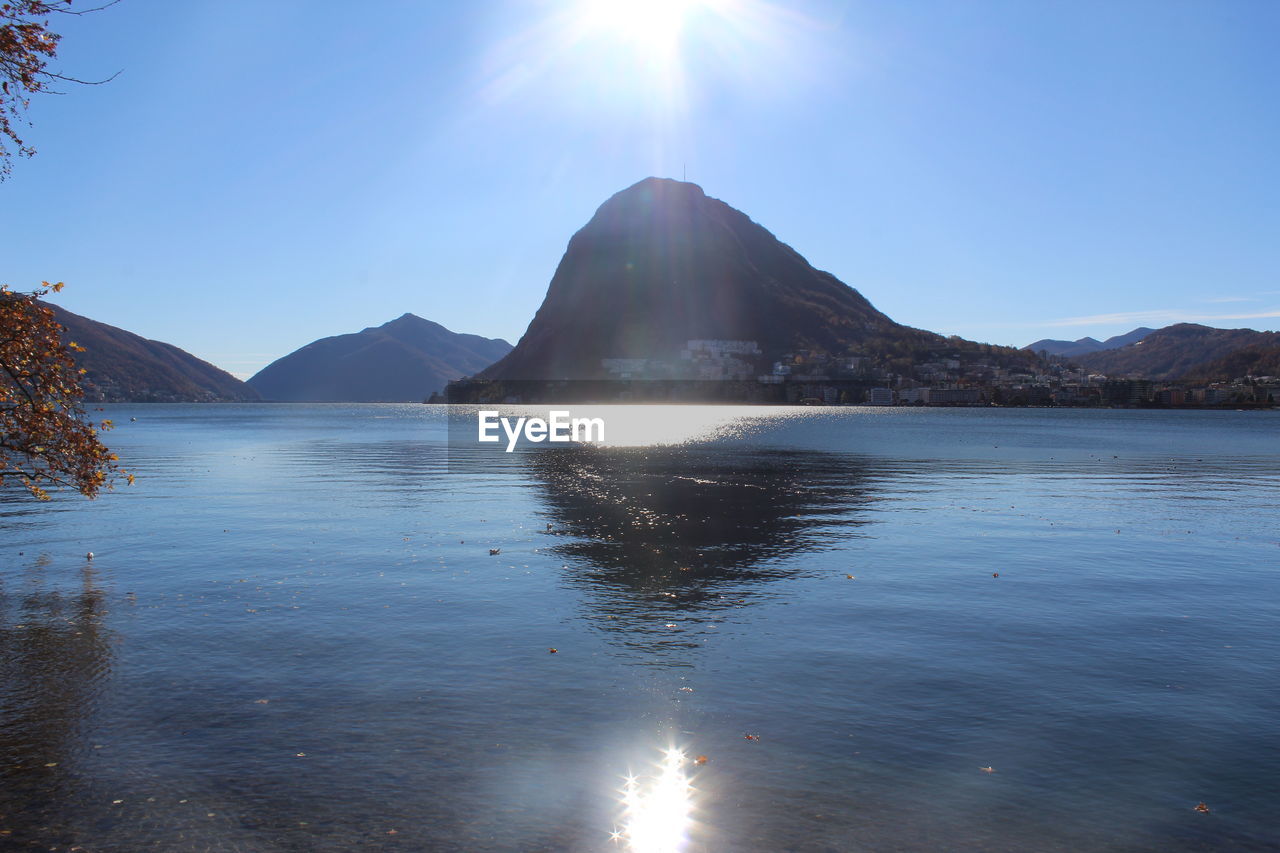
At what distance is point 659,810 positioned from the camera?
1064 cm

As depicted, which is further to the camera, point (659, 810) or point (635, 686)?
point (635, 686)

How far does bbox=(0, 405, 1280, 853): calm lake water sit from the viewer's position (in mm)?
10320

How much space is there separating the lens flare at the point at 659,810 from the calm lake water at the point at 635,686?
5 centimetres

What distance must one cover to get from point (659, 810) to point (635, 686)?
4.59 meters

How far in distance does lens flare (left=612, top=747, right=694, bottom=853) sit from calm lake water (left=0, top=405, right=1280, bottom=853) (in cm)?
5

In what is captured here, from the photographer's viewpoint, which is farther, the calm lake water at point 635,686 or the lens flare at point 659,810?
the calm lake water at point 635,686

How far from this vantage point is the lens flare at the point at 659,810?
32.4 feet

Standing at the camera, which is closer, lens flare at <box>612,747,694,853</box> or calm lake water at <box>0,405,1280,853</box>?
lens flare at <box>612,747,694,853</box>

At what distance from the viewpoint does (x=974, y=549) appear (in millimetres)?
30609

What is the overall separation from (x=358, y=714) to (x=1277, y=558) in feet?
103

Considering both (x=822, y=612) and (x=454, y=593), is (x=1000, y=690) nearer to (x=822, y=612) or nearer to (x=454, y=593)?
(x=822, y=612)

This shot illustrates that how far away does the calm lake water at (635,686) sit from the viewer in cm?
1032

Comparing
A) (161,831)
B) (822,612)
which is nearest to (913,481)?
(822,612)

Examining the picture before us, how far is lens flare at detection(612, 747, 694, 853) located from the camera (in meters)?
9.88
